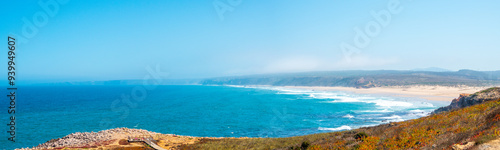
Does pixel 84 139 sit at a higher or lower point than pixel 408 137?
lower

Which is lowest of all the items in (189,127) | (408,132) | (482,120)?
(189,127)

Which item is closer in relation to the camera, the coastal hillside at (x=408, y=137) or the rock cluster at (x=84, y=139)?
the coastal hillside at (x=408, y=137)

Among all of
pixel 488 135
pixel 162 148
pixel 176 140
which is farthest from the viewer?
pixel 176 140

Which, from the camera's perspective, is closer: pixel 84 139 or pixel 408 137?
pixel 408 137

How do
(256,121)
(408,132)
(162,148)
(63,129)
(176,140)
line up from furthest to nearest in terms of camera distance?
(256,121)
(63,129)
(176,140)
(162,148)
(408,132)

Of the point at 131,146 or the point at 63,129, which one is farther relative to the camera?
the point at 63,129

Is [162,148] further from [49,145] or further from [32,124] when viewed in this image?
[32,124]

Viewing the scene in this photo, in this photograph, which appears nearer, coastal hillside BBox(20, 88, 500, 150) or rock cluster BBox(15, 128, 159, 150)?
coastal hillside BBox(20, 88, 500, 150)

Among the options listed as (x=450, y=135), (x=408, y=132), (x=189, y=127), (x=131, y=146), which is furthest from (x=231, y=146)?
(x=189, y=127)
